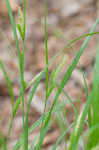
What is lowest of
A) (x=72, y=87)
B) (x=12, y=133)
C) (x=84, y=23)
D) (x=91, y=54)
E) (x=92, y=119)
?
(x=12, y=133)

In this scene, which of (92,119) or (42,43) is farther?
(42,43)

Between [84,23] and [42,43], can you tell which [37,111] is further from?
[84,23]

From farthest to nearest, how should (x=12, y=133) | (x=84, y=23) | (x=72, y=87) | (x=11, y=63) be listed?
1. (x=84, y=23)
2. (x=11, y=63)
3. (x=72, y=87)
4. (x=12, y=133)

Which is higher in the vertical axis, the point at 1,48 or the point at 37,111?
the point at 1,48

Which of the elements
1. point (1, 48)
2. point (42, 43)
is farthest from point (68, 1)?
point (1, 48)

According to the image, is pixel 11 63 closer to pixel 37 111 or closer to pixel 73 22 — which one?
pixel 37 111

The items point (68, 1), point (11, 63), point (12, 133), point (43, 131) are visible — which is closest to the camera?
point (43, 131)

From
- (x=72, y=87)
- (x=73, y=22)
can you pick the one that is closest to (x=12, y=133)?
(x=72, y=87)
